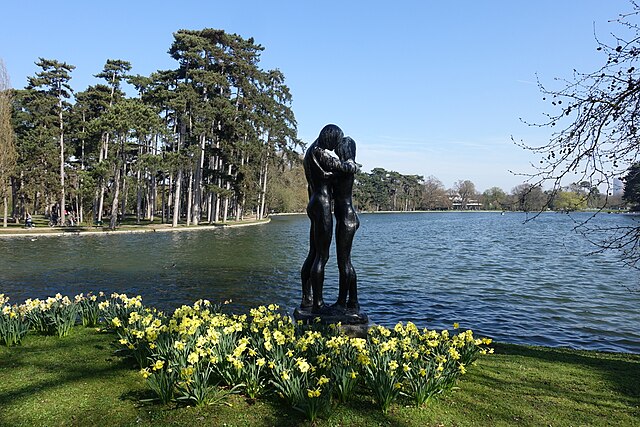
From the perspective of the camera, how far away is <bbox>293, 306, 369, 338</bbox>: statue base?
6984mm

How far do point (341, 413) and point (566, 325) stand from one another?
930 cm

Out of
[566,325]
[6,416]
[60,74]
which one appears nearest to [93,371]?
[6,416]

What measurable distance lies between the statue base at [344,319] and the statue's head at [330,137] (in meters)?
2.77

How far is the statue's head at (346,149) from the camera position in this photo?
7210 millimetres

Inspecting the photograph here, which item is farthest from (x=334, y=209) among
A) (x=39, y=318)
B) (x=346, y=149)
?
(x=39, y=318)

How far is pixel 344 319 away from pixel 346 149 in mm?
2834

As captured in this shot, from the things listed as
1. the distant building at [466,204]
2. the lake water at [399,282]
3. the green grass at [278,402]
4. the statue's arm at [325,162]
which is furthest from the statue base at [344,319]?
the distant building at [466,204]

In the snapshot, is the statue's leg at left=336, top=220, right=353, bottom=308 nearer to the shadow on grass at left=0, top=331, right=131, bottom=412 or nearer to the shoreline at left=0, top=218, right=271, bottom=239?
the shadow on grass at left=0, top=331, right=131, bottom=412

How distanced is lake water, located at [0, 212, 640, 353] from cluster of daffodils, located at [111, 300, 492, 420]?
7.57 ft

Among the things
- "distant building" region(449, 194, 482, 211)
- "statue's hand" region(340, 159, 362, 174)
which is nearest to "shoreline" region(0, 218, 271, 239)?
"statue's hand" region(340, 159, 362, 174)

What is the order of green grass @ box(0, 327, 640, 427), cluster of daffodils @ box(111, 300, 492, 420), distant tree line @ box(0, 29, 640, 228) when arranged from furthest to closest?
distant tree line @ box(0, 29, 640, 228), cluster of daffodils @ box(111, 300, 492, 420), green grass @ box(0, 327, 640, 427)

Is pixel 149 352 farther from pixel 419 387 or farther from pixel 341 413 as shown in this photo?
pixel 419 387

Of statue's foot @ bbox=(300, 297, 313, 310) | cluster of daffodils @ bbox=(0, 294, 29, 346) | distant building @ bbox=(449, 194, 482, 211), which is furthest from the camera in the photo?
distant building @ bbox=(449, 194, 482, 211)

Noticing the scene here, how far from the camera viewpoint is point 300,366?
422cm
